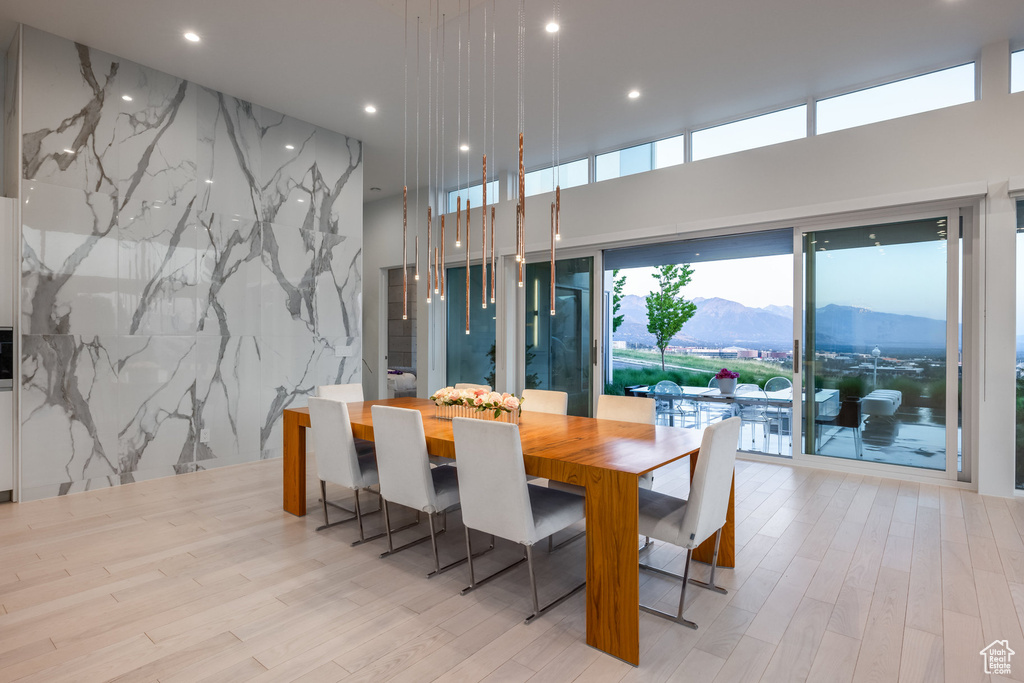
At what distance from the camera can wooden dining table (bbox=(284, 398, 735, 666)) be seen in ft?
6.39

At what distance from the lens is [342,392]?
4.24m

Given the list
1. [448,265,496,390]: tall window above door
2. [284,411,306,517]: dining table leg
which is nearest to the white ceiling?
→ [448,265,496,390]: tall window above door

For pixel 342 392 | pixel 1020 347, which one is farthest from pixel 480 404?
pixel 1020 347

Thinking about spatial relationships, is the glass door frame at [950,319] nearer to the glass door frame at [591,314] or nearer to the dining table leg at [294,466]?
the glass door frame at [591,314]

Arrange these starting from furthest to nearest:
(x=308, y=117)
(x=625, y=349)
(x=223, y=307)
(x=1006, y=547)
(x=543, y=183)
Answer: (x=625, y=349) < (x=543, y=183) < (x=308, y=117) < (x=223, y=307) < (x=1006, y=547)

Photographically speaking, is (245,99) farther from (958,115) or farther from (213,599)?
(958,115)

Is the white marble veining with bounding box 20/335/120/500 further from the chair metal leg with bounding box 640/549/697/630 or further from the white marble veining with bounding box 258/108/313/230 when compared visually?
the chair metal leg with bounding box 640/549/697/630

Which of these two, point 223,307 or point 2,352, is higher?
point 223,307

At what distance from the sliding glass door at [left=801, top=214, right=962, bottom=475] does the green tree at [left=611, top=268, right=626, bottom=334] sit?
2.07m

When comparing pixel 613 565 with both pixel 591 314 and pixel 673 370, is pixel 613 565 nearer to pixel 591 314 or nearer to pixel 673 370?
pixel 591 314

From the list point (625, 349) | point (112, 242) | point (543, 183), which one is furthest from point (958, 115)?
point (112, 242)

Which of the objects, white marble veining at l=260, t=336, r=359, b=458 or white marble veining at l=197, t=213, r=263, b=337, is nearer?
white marble veining at l=197, t=213, r=263, b=337

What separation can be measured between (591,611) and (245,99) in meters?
5.14

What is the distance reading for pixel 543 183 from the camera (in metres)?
6.48
